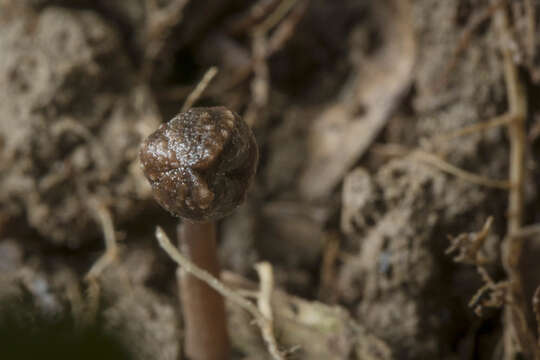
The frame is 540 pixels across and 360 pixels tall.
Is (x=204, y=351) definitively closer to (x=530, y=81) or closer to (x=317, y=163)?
(x=317, y=163)

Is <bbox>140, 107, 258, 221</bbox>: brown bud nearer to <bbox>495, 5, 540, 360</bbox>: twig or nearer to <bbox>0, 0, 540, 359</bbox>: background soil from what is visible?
<bbox>0, 0, 540, 359</bbox>: background soil

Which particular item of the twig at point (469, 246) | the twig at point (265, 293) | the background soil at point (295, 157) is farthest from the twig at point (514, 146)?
the twig at point (265, 293)

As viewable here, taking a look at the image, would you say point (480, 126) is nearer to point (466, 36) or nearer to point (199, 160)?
point (466, 36)

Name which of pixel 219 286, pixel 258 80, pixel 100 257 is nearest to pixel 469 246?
pixel 219 286

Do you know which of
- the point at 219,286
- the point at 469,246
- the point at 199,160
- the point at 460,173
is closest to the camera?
the point at 199,160

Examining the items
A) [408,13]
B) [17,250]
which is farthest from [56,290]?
[408,13]

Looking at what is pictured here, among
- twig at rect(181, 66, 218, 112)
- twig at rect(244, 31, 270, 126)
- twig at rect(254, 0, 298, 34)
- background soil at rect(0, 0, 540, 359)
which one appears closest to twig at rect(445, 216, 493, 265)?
background soil at rect(0, 0, 540, 359)
